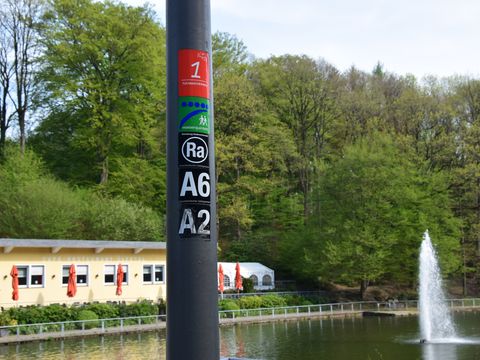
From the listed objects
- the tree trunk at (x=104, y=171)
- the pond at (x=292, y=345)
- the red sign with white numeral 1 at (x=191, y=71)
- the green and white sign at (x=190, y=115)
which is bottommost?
the pond at (x=292, y=345)

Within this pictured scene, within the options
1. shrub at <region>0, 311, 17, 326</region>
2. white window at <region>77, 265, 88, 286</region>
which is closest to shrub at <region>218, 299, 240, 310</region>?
white window at <region>77, 265, 88, 286</region>

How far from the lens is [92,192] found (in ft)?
180

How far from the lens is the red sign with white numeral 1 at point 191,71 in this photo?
576 centimetres

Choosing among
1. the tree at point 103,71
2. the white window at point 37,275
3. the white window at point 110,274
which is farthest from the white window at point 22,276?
the tree at point 103,71

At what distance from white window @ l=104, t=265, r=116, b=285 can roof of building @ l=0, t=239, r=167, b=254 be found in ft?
4.16

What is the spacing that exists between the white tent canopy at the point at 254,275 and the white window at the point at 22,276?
1794 cm

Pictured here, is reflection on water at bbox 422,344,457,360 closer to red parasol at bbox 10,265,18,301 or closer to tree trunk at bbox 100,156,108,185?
red parasol at bbox 10,265,18,301

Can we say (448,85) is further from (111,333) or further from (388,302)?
(111,333)

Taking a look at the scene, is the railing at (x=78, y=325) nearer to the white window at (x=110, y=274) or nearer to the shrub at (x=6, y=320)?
the shrub at (x=6, y=320)

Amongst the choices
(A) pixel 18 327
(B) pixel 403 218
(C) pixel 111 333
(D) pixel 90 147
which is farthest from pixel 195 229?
(D) pixel 90 147

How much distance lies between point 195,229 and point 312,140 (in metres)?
61.4

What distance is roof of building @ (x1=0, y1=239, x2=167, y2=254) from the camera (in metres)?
31.9

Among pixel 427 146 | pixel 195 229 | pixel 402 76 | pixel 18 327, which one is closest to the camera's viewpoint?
pixel 195 229

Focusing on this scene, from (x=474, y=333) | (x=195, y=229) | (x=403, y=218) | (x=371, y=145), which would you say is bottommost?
(x=474, y=333)
